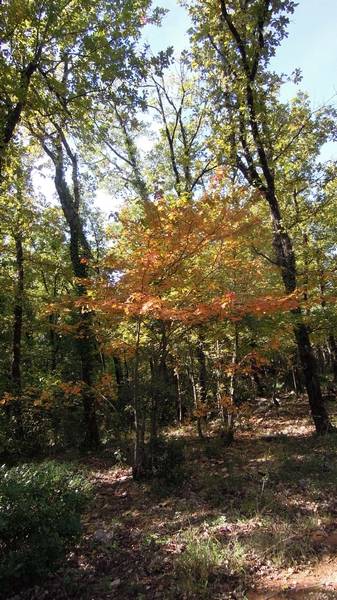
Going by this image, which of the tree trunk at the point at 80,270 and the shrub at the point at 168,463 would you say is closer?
the shrub at the point at 168,463

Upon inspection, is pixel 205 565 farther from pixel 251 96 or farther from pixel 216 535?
pixel 251 96

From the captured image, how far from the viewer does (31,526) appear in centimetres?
395

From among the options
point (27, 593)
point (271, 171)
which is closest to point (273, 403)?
point (271, 171)

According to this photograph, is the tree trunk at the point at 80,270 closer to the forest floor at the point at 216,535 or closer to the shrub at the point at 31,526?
the forest floor at the point at 216,535

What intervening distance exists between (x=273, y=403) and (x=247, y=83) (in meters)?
12.2

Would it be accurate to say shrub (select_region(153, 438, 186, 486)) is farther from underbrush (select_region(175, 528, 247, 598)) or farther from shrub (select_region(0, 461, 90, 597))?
shrub (select_region(0, 461, 90, 597))

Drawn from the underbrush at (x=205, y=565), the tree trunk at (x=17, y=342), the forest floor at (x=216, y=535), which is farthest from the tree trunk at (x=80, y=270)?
the underbrush at (x=205, y=565)

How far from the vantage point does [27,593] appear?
3.96m

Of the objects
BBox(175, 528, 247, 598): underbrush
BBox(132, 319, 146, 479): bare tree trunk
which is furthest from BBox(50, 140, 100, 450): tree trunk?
BBox(175, 528, 247, 598): underbrush

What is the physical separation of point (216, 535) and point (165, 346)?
364cm

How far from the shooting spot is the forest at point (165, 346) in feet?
14.0

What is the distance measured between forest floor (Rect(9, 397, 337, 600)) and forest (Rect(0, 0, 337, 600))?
0.09ft

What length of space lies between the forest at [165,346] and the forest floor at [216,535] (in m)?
0.03

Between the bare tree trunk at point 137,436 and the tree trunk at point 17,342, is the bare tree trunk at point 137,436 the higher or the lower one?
the lower one
